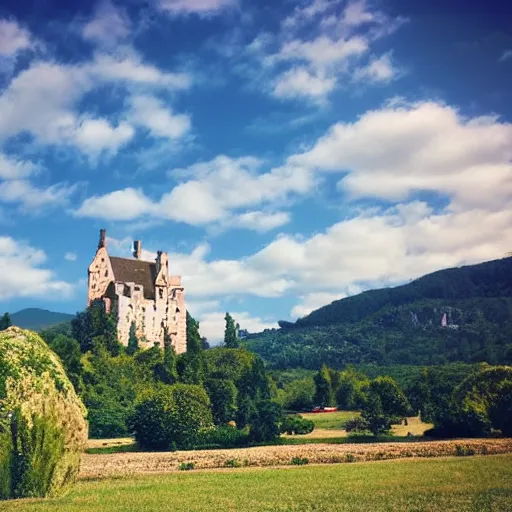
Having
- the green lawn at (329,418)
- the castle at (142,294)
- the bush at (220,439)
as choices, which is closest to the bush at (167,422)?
the bush at (220,439)

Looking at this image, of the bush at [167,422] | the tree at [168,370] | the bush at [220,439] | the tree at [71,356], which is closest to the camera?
the bush at [167,422]

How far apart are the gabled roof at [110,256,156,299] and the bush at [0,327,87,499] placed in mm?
94622

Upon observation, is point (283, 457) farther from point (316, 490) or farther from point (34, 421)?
point (34, 421)

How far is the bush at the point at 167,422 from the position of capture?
85.8 m

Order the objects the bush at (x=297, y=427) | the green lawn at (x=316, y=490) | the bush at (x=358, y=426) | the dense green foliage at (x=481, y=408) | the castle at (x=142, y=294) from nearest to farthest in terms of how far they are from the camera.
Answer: the green lawn at (x=316, y=490), the dense green foliage at (x=481, y=408), the bush at (x=358, y=426), the bush at (x=297, y=427), the castle at (x=142, y=294)

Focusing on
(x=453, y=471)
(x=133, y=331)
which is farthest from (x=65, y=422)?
(x=133, y=331)

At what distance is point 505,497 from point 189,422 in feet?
182

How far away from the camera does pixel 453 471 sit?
160ft

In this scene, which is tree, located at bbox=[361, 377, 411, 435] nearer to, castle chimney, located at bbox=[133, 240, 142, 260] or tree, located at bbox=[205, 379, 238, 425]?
tree, located at bbox=[205, 379, 238, 425]

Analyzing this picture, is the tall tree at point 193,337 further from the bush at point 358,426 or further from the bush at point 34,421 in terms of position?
the bush at point 34,421

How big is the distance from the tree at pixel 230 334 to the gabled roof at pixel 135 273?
26.6m

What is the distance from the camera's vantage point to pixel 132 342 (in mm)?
122625

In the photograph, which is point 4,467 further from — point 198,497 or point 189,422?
point 189,422

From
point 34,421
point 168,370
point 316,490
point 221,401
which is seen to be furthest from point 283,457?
point 168,370
